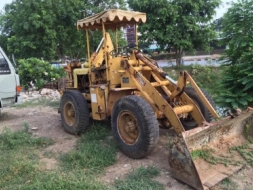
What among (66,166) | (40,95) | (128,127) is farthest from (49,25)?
(66,166)

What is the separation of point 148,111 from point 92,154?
47.9 inches

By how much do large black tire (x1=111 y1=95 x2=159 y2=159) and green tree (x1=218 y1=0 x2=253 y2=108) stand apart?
273cm

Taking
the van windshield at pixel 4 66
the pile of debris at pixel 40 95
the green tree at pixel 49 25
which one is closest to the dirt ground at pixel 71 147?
the van windshield at pixel 4 66

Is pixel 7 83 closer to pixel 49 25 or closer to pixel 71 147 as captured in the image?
pixel 71 147

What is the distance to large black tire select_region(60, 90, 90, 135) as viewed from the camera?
5723mm

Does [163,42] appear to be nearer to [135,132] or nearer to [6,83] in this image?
[6,83]

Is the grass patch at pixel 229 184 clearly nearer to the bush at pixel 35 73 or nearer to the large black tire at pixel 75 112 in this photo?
the large black tire at pixel 75 112

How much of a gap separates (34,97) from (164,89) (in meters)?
7.64

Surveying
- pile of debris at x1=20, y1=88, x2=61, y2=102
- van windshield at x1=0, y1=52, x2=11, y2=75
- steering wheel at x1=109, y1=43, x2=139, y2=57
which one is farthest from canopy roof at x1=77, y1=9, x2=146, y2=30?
pile of debris at x1=20, y1=88, x2=61, y2=102

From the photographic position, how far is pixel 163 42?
46.2 feet

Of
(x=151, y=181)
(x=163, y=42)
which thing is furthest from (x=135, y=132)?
(x=163, y=42)

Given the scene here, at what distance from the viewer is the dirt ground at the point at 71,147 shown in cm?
366

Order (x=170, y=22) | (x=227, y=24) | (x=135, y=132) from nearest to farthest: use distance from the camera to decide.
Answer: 1. (x=135, y=132)
2. (x=227, y=24)
3. (x=170, y=22)

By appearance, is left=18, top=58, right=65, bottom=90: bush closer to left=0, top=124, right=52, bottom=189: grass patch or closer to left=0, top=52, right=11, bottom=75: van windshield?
left=0, top=52, right=11, bottom=75: van windshield
